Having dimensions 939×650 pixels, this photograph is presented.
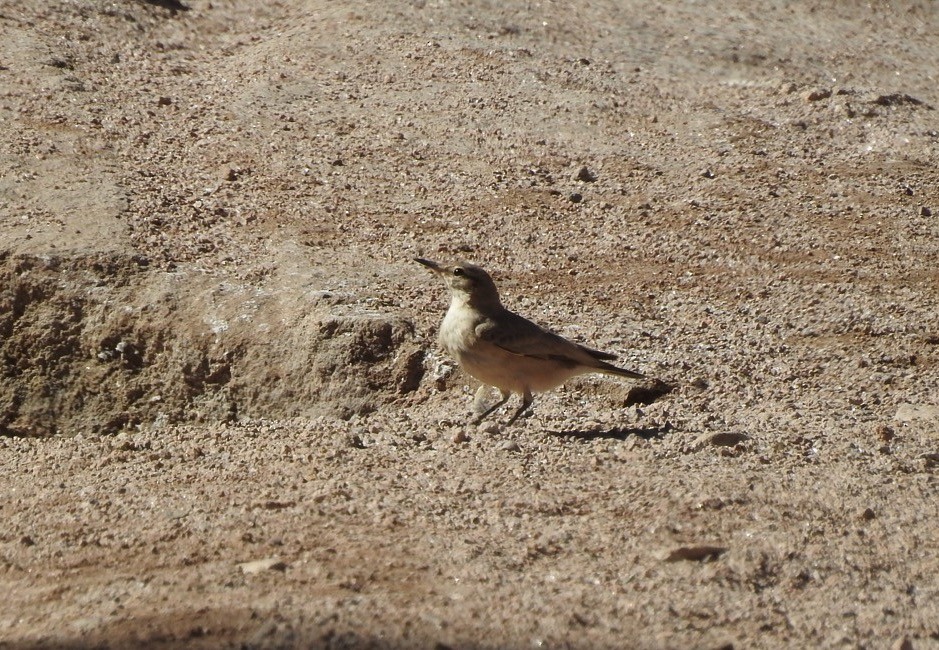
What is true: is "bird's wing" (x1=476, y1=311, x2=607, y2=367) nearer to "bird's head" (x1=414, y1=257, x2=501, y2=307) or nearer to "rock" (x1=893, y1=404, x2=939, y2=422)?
"bird's head" (x1=414, y1=257, x2=501, y2=307)

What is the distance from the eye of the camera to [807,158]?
9805mm

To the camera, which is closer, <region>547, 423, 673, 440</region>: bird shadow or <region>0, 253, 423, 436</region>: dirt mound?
Result: <region>547, 423, 673, 440</region>: bird shadow

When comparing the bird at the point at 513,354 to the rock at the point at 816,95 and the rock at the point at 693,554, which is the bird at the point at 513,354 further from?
the rock at the point at 816,95

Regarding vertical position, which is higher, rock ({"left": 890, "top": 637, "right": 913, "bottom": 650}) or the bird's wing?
rock ({"left": 890, "top": 637, "right": 913, "bottom": 650})

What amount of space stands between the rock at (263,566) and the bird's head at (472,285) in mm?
2312

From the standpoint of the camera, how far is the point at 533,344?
21.9ft

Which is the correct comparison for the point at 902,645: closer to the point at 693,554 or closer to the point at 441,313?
the point at 693,554

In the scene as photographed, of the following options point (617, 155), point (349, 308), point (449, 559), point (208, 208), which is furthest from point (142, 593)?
point (617, 155)

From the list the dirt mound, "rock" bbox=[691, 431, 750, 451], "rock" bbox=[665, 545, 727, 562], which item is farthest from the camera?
the dirt mound

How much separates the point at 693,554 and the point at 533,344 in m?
1.95

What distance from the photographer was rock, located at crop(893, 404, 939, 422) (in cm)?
653

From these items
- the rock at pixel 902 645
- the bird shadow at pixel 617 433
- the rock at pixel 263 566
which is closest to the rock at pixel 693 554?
the rock at pixel 902 645

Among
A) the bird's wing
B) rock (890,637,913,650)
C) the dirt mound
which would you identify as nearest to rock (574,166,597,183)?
the dirt mound

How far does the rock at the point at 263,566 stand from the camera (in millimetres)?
4848
